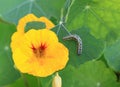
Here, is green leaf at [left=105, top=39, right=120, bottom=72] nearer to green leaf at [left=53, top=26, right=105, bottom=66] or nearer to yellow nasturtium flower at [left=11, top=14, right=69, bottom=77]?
green leaf at [left=53, top=26, right=105, bottom=66]

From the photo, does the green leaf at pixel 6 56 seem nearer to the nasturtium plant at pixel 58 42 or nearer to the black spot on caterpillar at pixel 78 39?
the nasturtium plant at pixel 58 42

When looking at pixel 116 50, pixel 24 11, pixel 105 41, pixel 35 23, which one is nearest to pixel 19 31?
pixel 35 23

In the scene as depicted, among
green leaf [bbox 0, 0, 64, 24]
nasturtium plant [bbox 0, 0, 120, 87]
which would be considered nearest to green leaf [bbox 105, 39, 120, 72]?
nasturtium plant [bbox 0, 0, 120, 87]

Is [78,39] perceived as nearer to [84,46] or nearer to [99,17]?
[84,46]

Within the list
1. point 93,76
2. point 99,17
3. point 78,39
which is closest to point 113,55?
point 93,76

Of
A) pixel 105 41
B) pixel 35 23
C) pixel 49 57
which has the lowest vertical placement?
pixel 105 41

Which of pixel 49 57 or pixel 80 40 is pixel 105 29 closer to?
pixel 80 40

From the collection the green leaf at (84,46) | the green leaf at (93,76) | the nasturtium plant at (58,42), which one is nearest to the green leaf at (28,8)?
the nasturtium plant at (58,42)
